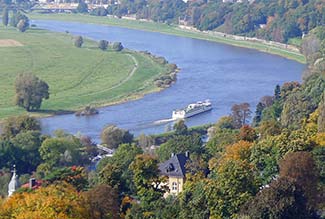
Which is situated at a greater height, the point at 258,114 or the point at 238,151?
the point at 238,151

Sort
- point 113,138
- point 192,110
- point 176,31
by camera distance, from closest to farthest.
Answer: point 113,138, point 192,110, point 176,31

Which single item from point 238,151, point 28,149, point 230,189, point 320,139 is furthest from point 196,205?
point 28,149

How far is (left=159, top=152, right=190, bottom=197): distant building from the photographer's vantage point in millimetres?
15250

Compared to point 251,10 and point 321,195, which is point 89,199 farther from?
point 251,10

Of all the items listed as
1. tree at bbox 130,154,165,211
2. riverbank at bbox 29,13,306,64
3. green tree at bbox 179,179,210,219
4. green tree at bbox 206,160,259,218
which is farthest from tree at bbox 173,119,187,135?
riverbank at bbox 29,13,306,64

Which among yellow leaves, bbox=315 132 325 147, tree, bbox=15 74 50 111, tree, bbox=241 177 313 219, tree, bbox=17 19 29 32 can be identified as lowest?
tree, bbox=17 19 29 32

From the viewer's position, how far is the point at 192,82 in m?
30.9

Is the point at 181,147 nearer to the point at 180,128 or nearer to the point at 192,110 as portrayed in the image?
the point at 180,128

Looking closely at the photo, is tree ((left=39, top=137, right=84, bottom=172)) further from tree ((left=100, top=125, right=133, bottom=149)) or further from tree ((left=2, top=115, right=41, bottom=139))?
tree ((left=100, top=125, right=133, bottom=149))

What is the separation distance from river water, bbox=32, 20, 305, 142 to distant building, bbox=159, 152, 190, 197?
6828mm

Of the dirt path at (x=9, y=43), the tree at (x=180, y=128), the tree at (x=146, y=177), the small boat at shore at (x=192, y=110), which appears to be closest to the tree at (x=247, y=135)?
the tree at (x=146, y=177)

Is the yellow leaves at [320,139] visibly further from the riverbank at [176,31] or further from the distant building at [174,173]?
the riverbank at [176,31]

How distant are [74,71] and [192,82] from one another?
4700 millimetres

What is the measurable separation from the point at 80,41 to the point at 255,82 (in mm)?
11484
